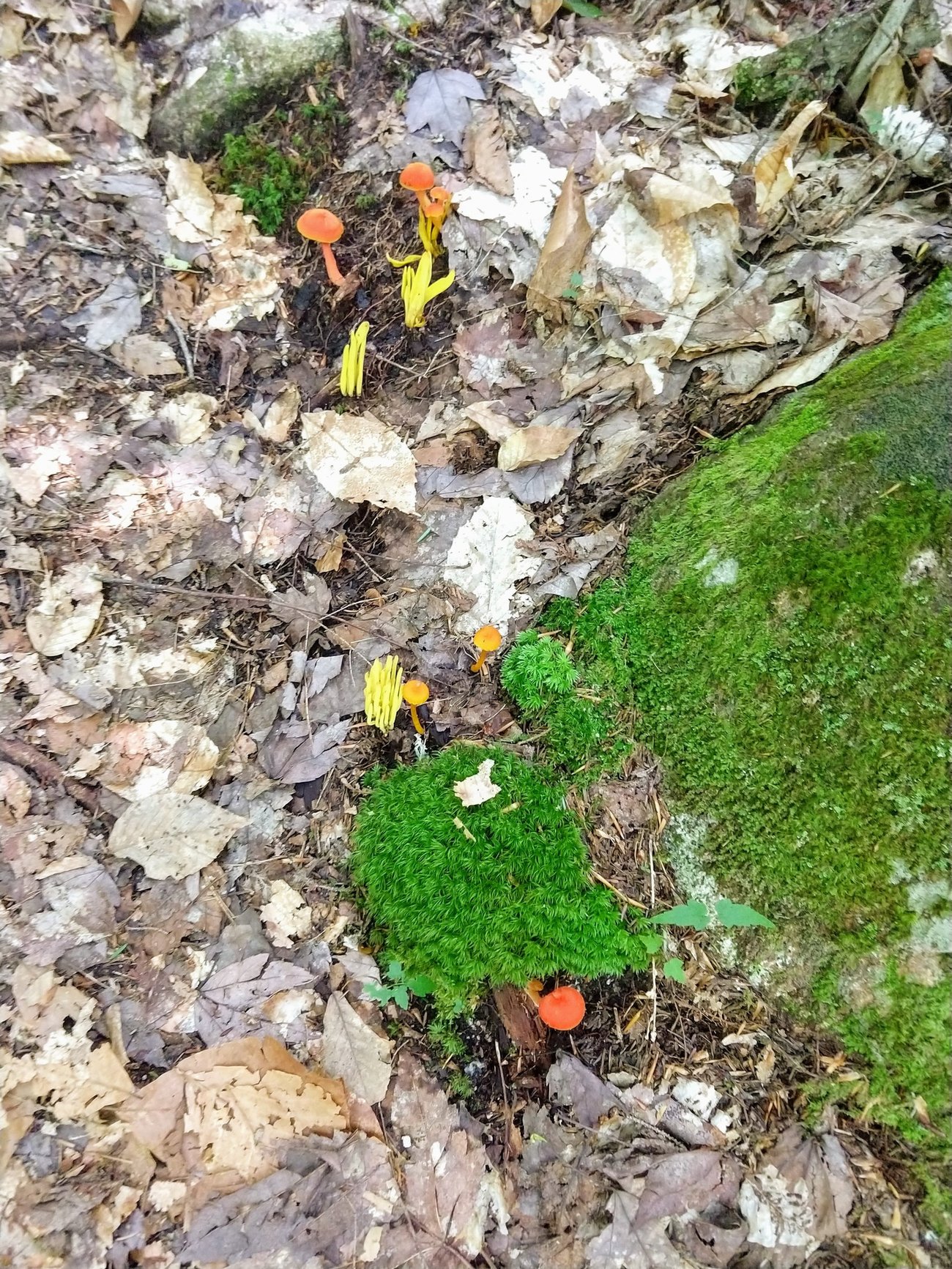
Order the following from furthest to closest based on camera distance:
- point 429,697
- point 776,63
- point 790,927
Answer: point 776,63 < point 429,697 < point 790,927

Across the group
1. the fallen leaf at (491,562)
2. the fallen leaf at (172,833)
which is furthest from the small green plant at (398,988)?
the fallen leaf at (491,562)

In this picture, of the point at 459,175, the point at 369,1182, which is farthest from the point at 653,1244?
the point at 459,175

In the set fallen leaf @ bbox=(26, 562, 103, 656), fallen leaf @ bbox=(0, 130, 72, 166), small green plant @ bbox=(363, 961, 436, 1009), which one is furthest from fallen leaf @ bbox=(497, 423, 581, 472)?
fallen leaf @ bbox=(0, 130, 72, 166)

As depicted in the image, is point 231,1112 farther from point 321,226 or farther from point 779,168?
point 779,168

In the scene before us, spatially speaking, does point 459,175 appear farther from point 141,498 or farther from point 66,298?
point 141,498

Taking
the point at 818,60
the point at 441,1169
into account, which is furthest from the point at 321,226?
the point at 441,1169
